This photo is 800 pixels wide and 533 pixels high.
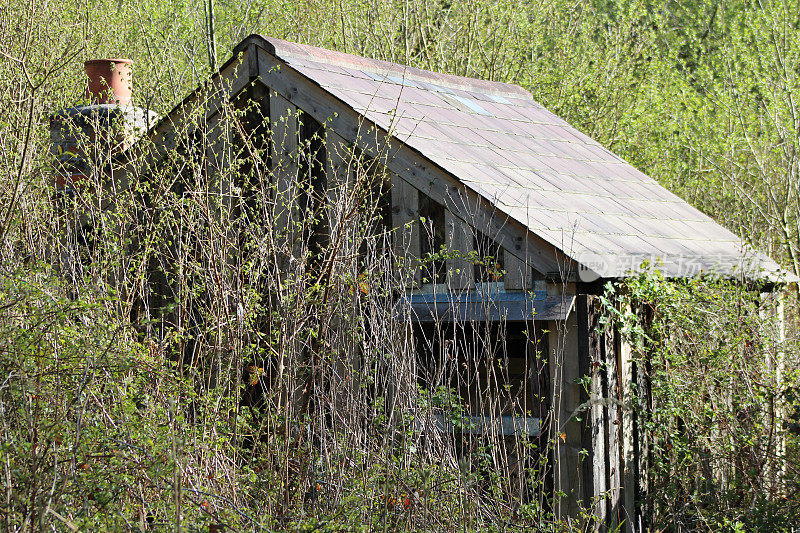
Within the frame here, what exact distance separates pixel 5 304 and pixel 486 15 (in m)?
12.4

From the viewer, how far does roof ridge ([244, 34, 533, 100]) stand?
6211mm

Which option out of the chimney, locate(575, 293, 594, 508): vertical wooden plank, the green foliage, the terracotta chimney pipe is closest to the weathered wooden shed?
locate(575, 293, 594, 508): vertical wooden plank

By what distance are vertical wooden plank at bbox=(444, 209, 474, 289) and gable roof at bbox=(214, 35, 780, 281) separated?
27 cm

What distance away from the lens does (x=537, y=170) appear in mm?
6617

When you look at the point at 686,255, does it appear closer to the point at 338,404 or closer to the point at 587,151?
the point at 587,151

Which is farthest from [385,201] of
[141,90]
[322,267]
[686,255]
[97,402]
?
[141,90]

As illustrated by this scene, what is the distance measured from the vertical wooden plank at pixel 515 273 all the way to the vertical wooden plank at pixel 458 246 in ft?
0.74

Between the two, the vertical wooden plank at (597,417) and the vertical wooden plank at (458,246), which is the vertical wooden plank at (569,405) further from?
the vertical wooden plank at (458,246)

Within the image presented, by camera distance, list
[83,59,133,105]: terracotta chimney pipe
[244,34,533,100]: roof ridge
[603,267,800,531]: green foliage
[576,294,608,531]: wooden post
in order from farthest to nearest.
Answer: [83,59,133,105]: terracotta chimney pipe, [244,34,533,100]: roof ridge, [603,267,800,531]: green foliage, [576,294,608,531]: wooden post

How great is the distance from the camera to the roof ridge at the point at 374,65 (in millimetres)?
6211

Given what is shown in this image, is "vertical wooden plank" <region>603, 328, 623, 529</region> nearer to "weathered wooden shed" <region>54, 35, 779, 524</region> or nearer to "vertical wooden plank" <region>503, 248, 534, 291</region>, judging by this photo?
"weathered wooden shed" <region>54, 35, 779, 524</region>

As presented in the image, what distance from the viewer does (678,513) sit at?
17.9 ft

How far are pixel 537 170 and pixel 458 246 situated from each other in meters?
1.57

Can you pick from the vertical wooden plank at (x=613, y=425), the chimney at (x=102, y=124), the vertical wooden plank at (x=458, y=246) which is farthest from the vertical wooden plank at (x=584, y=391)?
the chimney at (x=102, y=124)
